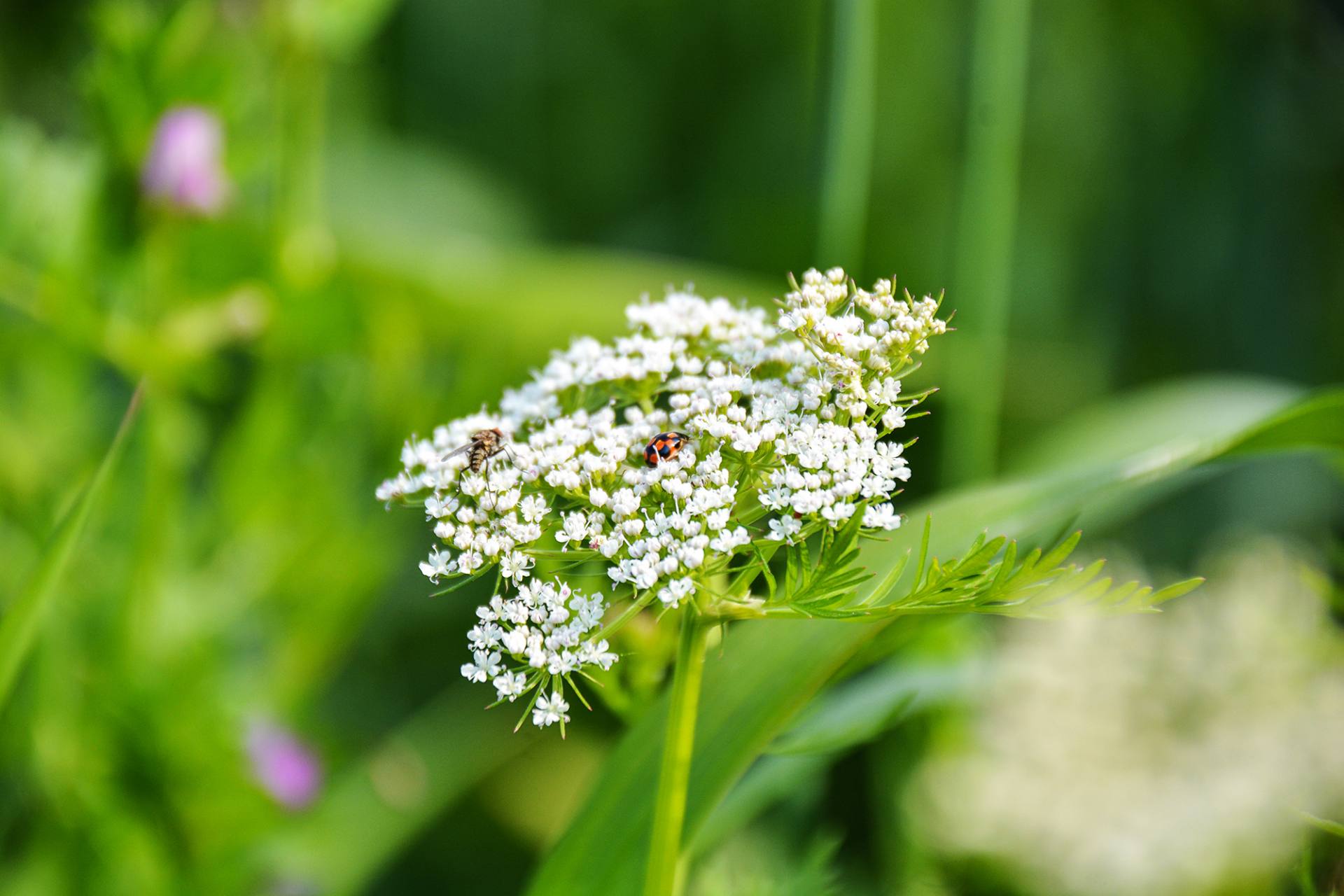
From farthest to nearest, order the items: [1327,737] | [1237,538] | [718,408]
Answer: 1. [1237,538]
2. [1327,737]
3. [718,408]

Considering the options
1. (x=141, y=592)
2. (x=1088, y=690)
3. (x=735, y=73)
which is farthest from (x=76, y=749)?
(x=735, y=73)

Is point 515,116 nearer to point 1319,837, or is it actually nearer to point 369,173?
point 369,173

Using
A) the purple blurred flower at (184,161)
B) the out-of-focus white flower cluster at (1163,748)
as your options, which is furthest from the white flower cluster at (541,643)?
the out-of-focus white flower cluster at (1163,748)

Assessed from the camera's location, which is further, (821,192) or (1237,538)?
(1237,538)

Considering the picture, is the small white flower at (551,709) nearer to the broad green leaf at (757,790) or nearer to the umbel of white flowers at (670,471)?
the umbel of white flowers at (670,471)

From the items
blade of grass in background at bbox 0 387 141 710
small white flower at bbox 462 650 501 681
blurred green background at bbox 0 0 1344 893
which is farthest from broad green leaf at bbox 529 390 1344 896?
blade of grass in background at bbox 0 387 141 710

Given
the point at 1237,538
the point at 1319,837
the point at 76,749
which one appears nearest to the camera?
→ the point at 1319,837

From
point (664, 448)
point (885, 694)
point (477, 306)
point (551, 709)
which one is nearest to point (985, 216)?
point (885, 694)
